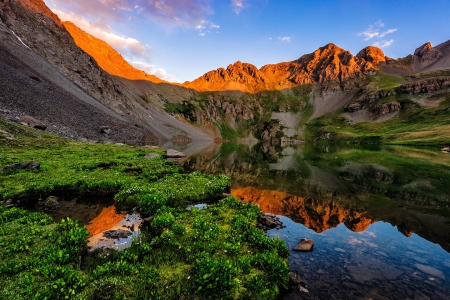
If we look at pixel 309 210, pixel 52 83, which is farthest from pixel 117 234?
pixel 52 83

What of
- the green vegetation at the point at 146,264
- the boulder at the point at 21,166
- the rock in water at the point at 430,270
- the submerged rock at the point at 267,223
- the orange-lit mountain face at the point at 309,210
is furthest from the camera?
the boulder at the point at 21,166

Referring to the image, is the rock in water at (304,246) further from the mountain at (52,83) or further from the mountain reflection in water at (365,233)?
the mountain at (52,83)

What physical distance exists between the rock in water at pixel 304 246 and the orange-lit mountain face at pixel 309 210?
11.5ft

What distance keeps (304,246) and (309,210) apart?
9.13 m

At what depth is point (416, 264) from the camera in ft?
42.9

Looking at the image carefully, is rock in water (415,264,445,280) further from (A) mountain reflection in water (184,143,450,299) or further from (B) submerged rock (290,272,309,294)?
(B) submerged rock (290,272,309,294)

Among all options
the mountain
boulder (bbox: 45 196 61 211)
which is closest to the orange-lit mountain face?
boulder (bbox: 45 196 61 211)

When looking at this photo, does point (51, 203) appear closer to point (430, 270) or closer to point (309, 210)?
point (309, 210)

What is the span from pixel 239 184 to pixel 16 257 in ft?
86.4

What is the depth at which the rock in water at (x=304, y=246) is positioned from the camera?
46.2ft

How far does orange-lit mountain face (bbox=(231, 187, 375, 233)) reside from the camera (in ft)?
63.4

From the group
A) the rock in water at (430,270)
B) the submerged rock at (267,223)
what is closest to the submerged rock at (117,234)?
the submerged rock at (267,223)

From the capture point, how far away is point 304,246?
14.2 metres

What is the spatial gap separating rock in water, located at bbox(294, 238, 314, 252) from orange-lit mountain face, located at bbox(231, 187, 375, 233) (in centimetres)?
352
